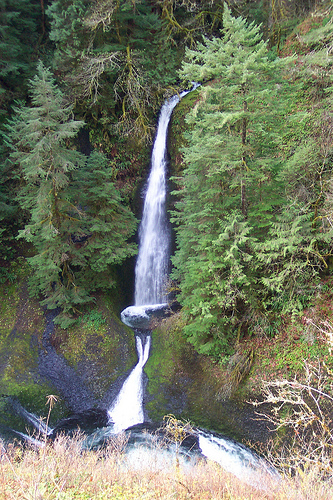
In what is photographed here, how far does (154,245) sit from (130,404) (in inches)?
259

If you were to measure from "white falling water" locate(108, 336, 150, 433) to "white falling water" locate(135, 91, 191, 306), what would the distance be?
11.2 ft

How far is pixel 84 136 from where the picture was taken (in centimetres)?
1484

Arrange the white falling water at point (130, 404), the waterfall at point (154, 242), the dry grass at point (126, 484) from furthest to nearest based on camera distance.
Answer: the waterfall at point (154, 242) → the white falling water at point (130, 404) → the dry grass at point (126, 484)

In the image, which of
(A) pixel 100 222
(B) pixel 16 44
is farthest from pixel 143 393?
(B) pixel 16 44

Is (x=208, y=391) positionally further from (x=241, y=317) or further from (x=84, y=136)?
(x=84, y=136)

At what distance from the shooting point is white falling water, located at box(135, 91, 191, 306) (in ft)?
46.5

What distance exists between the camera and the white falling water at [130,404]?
31.6ft

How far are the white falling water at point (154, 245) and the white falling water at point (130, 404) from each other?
3.42 m

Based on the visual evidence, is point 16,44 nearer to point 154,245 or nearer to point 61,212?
point 61,212

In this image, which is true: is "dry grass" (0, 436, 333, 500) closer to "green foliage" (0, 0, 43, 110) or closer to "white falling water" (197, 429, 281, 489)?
"white falling water" (197, 429, 281, 489)

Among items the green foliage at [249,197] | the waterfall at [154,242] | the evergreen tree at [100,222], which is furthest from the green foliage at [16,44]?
the green foliage at [249,197]

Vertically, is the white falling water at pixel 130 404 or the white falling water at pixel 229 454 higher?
the white falling water at pixel 130 404

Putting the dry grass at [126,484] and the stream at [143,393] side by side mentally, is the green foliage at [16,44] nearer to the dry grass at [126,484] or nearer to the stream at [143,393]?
the stream at [143,393]

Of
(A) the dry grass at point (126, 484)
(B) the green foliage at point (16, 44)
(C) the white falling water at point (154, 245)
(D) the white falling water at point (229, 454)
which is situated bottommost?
(D) the white falling water at point (229, 454)
